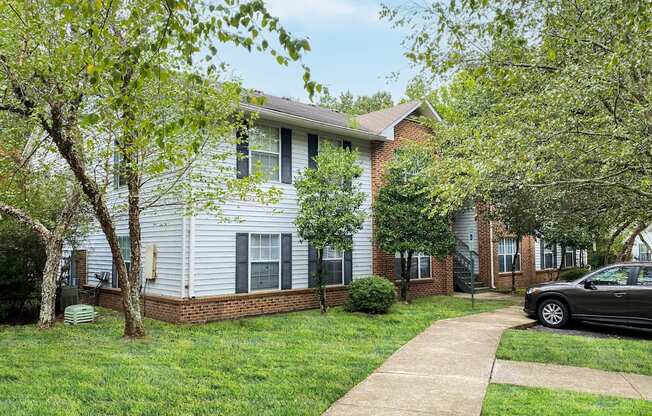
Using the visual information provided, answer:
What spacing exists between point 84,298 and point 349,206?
868cm

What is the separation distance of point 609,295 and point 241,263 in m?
8.06

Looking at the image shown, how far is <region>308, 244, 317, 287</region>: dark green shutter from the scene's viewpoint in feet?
44.0

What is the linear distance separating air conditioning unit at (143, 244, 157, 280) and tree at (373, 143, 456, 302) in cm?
594

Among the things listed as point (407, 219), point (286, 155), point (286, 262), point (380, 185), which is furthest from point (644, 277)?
point (286, 155)

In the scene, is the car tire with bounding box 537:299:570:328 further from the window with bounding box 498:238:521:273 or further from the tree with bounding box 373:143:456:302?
the window with bounding box 498:238:521:273

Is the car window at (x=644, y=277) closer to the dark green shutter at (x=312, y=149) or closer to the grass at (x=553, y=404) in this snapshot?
the grass at (x=553, y=404)

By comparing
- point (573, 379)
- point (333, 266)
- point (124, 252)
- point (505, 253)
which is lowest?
point (573, 379)

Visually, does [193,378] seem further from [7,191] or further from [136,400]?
[7,191]

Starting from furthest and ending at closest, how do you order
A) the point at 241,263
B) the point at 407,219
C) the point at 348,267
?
the point at 348,267 → the point at 407,219 → the point at 241,263

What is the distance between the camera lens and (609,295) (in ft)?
33.4

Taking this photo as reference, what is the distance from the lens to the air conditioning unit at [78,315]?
448 inches

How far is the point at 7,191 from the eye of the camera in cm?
1028

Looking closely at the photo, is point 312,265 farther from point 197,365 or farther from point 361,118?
point 361,118

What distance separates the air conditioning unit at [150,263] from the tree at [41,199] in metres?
1.84
